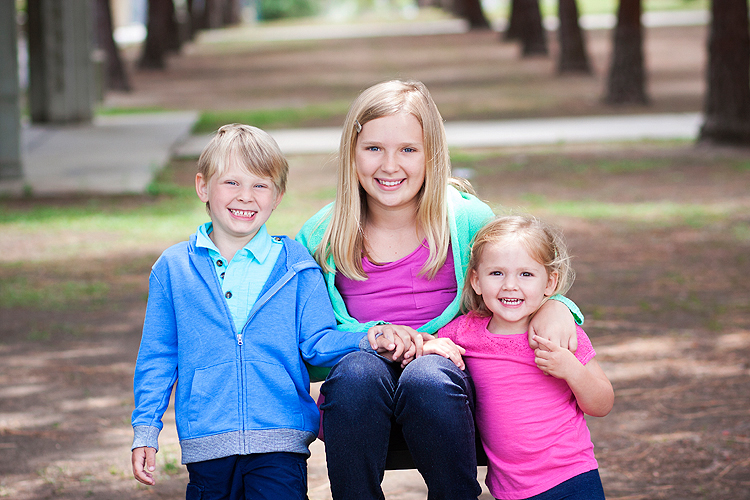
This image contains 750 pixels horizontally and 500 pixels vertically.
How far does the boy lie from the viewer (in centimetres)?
263

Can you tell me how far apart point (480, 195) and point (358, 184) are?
24.2 feet

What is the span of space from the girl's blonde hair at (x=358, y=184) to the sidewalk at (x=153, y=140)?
8.36 metres

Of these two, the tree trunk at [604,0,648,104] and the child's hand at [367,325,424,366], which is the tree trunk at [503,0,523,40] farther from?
the child's hand at [367,325,424,366]

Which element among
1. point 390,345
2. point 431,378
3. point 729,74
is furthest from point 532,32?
point 431,378

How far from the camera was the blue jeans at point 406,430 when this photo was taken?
2.52 m

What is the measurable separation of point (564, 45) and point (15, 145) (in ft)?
55.5

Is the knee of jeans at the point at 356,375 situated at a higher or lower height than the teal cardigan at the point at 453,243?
lower

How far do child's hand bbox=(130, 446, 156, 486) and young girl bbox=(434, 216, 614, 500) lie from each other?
32.9 inches

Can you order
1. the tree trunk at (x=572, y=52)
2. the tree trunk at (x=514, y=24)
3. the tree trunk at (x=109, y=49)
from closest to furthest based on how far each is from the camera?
1. the tree trunk at (x=572, y=52)
2. the tree trunk at (x=109, y=49)
3. the tree trunk at (x=514, y=24)

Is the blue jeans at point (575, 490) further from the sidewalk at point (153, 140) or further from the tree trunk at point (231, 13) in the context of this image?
the tree trunk at point (231, 13)

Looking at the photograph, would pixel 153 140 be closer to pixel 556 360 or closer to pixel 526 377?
pixel 526 377

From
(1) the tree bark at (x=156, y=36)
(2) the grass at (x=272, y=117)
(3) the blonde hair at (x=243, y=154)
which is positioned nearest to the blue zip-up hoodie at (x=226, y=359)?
(3) the blonde hair at (x=243, y=154)

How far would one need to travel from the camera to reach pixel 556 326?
2.68m

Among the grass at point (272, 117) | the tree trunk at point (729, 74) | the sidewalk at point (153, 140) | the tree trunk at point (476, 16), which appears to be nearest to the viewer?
the sidewalk at point (153, 140)
